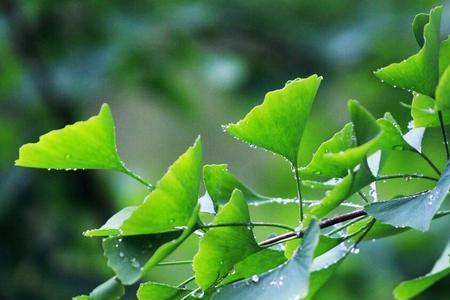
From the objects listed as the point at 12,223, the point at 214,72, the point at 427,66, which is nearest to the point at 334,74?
the point at 214,72

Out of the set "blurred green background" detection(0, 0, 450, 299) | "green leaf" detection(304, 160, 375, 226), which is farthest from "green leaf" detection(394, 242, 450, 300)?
"blurred green background" detection(0, 0, 450, 299)

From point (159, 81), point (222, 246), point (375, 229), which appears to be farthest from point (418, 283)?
point (159, 81)

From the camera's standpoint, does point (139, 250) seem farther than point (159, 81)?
No

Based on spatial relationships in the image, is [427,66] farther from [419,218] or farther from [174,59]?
[174,59]

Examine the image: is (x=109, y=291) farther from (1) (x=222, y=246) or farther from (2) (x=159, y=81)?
(2) (x=159, y=81)

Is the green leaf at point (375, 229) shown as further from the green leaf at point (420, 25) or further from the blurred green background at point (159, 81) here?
the blurred green background at point (159, 81)

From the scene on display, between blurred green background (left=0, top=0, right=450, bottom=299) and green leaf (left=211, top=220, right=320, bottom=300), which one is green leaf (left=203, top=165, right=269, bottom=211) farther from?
blurred green background (left=0, top=0, right=450, bottom=299)

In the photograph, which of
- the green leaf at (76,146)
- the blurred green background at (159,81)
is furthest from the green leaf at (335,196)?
the blurred green background at (159,81)
